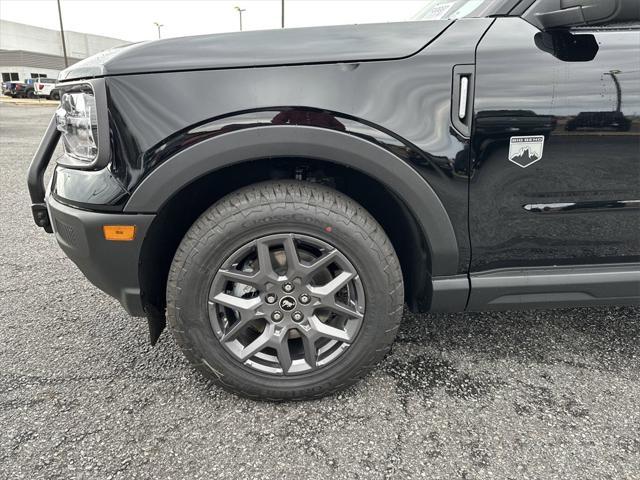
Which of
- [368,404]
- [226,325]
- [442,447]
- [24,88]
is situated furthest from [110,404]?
[24,88]

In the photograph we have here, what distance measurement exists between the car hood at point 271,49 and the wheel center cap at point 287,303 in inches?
35.0

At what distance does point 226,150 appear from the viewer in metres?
1.61

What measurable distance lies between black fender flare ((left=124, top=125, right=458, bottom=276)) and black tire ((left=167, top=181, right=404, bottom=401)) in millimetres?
156

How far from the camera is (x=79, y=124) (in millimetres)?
1729

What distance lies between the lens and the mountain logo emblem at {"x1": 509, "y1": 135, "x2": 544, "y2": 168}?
1.64 meters

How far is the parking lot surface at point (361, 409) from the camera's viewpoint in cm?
157

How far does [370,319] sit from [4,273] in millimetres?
2768

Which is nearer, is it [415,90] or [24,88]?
[415,90]

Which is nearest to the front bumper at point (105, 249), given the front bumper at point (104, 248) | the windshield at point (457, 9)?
the front bumper at point (104, 248)

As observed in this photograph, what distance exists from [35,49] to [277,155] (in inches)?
2835

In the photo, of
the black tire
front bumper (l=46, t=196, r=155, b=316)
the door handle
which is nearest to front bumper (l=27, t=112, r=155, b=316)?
front bumper (l=46, t=196, r=155, b=316)

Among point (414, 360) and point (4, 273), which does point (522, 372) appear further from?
point (4, 273)

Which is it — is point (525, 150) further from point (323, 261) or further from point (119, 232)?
point (119, 232)

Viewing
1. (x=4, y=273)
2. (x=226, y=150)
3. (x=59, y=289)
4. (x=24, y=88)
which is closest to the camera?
(x=226, y=150)
